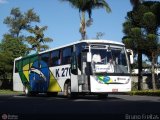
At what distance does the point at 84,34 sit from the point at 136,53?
213 inches

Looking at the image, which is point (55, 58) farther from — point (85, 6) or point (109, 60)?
point (85, 6)

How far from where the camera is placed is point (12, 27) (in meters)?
76.1

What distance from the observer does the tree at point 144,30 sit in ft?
124

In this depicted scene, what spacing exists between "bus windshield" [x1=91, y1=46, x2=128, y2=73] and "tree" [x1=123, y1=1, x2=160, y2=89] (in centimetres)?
1587

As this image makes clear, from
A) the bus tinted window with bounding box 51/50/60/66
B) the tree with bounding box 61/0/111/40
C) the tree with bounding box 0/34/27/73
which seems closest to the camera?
the bus tinted window with bounding box 51/50/60/66

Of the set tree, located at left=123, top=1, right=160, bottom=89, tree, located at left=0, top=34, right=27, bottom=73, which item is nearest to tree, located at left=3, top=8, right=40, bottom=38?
tree, located at left=0, top=34, right=27, bottom=73

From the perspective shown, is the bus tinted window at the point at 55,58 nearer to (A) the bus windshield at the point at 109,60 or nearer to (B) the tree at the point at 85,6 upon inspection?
(A) the bus windshield at the point at 109,60

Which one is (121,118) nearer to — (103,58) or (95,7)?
(103,58)

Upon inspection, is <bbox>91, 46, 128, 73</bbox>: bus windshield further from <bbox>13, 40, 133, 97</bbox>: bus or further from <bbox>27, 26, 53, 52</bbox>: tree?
<bbox>27, 26, 53, 52</bbox>: tree

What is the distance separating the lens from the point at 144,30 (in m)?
39.0

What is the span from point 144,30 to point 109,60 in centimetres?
1850

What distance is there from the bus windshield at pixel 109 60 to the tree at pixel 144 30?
1587 cm

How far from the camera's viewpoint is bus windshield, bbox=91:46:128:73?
2102cm

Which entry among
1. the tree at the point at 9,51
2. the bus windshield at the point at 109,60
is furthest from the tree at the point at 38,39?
the bus windshield at the point at 109,60
